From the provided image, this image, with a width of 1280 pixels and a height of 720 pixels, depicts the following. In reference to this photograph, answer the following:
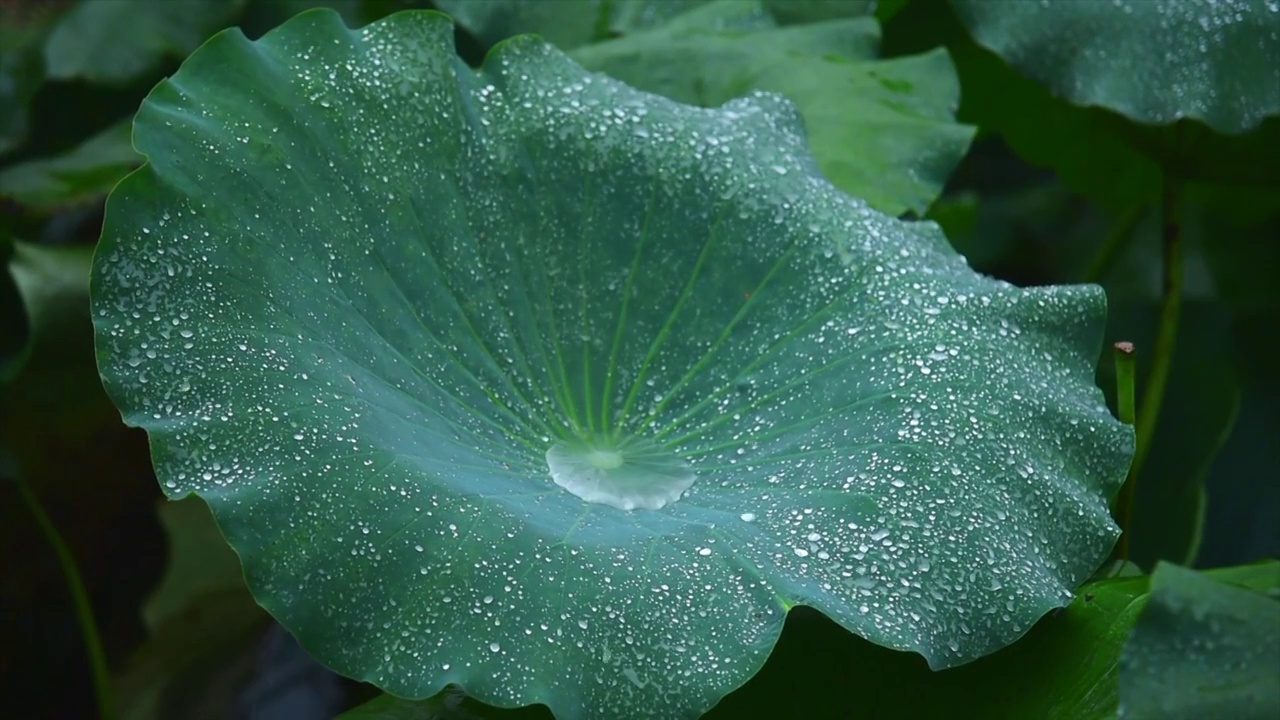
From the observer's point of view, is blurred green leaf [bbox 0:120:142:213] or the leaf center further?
blurred green leaf [bbox 0:120:142:213]

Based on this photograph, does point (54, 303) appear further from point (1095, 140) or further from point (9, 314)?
point (1095, 140)

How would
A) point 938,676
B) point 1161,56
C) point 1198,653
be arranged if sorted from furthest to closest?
point 1161,56
point 938,676
point 1198,653

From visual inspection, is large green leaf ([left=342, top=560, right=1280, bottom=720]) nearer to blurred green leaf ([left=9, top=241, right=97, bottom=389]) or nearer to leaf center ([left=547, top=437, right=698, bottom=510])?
leaf center ([left=547, top=437, right=698, bottom=510])

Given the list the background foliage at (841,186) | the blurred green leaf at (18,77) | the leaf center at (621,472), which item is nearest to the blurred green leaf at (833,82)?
the background foliage at (841,186)

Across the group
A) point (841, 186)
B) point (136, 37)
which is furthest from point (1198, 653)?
point (136, 37)

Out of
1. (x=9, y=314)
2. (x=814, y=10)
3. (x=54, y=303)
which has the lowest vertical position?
(x=9, y=314)

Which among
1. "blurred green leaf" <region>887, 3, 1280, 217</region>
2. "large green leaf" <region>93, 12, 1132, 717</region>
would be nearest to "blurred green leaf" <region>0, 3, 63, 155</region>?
"large green leaf" <region>93, 12, 1132, 717</region>

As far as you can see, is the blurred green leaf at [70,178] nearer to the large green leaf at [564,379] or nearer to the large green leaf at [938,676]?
the large green leaf at [564,379]
